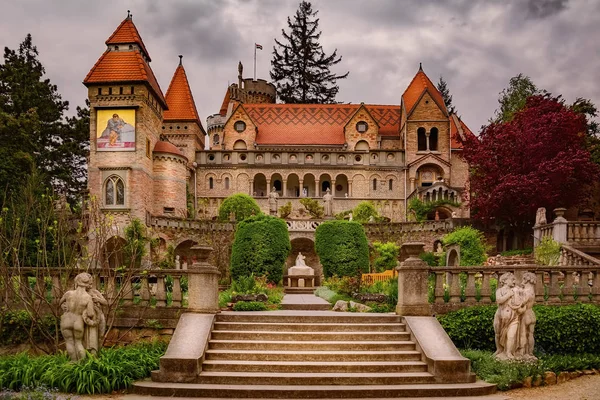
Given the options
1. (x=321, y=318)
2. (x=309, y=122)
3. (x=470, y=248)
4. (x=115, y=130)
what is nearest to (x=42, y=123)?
(x=115, y=130)

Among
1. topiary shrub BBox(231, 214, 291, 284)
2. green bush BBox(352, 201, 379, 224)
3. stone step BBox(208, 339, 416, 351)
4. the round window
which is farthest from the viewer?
the round window

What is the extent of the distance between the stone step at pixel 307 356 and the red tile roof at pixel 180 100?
130 ft

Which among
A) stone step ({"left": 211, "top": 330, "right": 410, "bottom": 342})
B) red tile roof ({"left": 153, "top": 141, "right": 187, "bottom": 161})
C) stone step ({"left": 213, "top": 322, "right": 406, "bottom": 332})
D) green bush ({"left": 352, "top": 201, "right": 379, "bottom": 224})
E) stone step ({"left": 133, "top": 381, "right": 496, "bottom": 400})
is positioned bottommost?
stone step ({"left": 133, "top": 381, "right": 496, "bottom": 400})

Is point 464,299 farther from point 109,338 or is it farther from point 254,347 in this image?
point 109,338

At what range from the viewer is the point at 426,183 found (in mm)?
46375

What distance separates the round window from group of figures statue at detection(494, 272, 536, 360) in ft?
134

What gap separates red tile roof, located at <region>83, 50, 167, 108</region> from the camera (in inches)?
1415

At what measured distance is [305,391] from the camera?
8.73 metres

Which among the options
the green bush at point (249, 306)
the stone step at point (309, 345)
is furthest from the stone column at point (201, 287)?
the green bush at point (249, 306)

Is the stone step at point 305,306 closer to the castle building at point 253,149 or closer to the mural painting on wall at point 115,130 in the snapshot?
the castle building at point 253,149

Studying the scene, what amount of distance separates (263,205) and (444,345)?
35758 millimetres

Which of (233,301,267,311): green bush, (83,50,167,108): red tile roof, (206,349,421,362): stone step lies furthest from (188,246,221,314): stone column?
(83,50,167,108): red tile roof

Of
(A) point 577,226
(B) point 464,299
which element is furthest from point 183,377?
(A) point 577,226

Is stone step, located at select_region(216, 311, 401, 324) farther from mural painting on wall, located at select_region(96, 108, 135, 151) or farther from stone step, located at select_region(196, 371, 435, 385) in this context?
mural painting on wall, located at select_region(96, 108, 135, 151)
